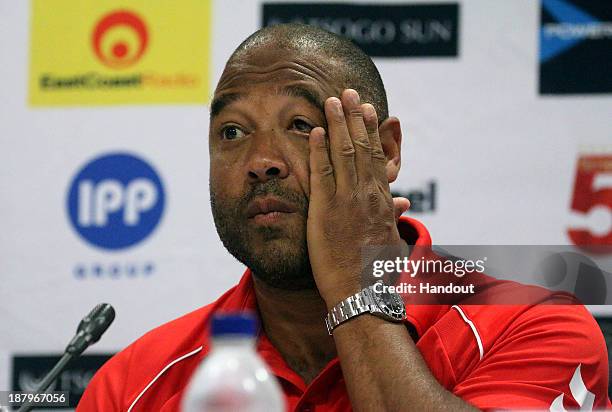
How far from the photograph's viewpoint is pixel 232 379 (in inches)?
33.2

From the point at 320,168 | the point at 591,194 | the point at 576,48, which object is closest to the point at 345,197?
the point at 320,168

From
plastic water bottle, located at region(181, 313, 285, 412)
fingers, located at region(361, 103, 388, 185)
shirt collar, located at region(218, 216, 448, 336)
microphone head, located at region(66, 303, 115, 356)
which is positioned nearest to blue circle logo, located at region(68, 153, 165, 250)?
shirt collar, located at region(218, 216, 448, 336)

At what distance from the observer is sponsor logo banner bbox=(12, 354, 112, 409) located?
2.66 metres

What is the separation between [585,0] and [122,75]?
1.30 metres

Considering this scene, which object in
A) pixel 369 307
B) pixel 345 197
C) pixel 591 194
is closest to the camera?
pixel 369 307

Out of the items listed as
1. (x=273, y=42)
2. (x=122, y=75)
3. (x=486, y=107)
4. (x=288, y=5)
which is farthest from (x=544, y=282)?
(x=122, y=75)

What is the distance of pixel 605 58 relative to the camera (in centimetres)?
260

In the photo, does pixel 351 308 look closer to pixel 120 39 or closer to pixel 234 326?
pixel 234 326

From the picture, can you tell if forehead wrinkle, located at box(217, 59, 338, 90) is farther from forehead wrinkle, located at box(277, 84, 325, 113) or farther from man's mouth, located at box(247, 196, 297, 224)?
man's mouth, located at box(247, 196, 297, 224)

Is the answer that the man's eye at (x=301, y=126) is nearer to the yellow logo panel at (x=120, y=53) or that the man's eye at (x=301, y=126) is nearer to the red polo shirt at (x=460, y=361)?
the red polo shirt at (x=460, y=361)

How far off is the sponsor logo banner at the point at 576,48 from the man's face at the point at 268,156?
3.47 ft

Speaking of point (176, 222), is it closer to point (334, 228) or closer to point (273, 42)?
point (273, 42)

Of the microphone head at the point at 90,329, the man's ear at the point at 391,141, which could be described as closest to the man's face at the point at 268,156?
the man's ear at the point at 391,141

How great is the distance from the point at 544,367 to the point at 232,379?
0.77m
